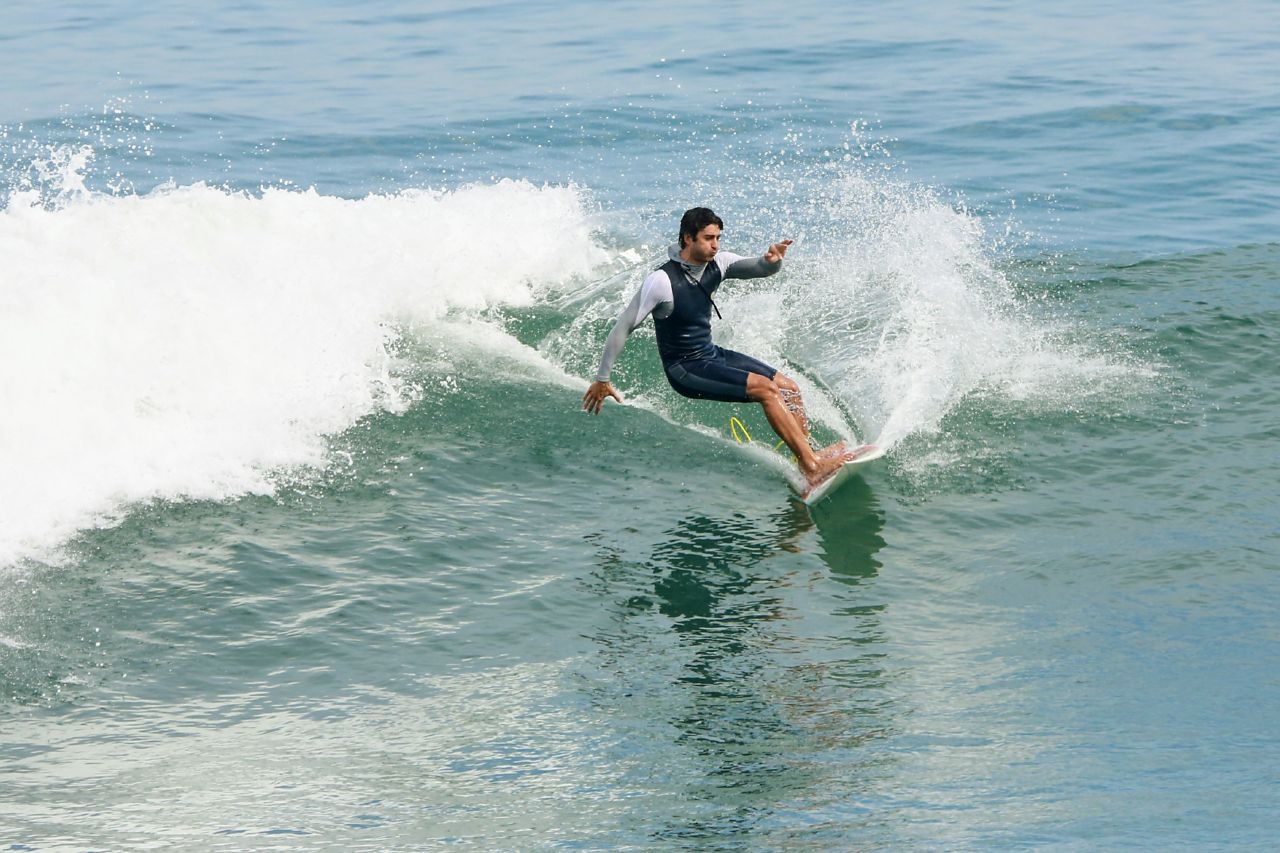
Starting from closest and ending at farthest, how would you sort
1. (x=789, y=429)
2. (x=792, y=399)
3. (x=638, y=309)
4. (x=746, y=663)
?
(x=746, y=663) < (x=638, y=309) < (x=789, y=429) < (x=792, y=399)

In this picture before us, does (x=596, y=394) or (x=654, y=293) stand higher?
(x=654, y=293)

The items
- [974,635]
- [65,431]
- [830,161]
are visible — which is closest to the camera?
[974,635]

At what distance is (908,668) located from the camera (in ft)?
26.6

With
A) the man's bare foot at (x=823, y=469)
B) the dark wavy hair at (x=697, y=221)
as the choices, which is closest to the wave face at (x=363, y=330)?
the man's bare foot at (x=823, y=469)

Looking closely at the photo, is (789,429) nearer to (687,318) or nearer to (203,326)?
(687,318)

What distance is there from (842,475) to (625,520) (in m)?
1.55

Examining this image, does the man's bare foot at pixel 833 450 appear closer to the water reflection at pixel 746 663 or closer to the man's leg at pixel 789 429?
the man's leg at pixel 789 429

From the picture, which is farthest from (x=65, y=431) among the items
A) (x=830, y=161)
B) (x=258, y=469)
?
(x=830, y=161)

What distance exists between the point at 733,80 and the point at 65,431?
1754cm

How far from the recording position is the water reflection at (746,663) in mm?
6840

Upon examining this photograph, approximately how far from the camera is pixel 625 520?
10.3 m

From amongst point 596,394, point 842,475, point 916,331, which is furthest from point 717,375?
→ point 916,331

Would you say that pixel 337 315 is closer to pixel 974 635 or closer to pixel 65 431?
pixel 65 431

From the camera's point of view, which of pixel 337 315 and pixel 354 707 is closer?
pixel 354 707
